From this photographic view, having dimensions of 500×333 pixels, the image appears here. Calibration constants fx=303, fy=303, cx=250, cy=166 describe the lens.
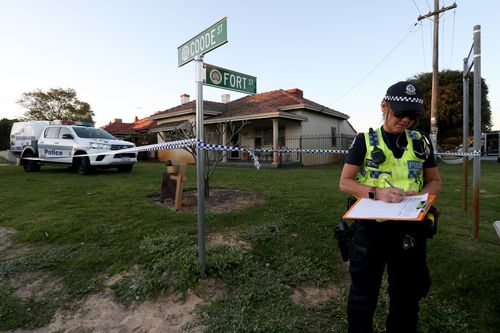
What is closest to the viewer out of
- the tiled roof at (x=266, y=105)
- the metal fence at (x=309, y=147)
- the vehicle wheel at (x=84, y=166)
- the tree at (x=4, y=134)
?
the vehicle wheel at (x=84, y=166)

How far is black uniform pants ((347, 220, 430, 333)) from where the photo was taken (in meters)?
1.73

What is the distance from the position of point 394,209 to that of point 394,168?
0.90ft

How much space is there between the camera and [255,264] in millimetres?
3107

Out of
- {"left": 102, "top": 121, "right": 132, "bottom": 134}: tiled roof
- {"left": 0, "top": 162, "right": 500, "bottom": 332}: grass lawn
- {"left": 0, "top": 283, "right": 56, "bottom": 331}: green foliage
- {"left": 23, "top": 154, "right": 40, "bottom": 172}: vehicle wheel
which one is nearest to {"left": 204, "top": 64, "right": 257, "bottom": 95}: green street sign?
{"left": 0, "top": 162, "right": 500, "bottom": 332}: grass lawn

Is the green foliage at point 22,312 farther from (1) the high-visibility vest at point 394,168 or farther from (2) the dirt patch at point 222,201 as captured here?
(1) the high-visibility vest at point 394,168

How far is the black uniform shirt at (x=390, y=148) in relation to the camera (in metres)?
1.75

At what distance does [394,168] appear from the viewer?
68.4 inches

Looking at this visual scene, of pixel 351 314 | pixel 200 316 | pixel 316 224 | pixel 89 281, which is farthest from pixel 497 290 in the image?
→ pixel 89 281

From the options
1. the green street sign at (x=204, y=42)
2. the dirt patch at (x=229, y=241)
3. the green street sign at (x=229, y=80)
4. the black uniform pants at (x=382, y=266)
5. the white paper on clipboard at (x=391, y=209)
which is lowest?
the dirt patch at (x=229, y=241)

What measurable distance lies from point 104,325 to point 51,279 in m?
1.10

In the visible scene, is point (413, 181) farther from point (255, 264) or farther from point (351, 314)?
point (255, 264)

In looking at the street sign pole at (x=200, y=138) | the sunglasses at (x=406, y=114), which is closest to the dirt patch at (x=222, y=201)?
the street sign pole at (x=200, y=138)

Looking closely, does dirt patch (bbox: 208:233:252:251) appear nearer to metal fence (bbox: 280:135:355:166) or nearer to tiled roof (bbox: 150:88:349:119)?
tiled roof (bbox: 150:88:349:119)

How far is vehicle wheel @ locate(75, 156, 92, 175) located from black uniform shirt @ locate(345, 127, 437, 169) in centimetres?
1062
